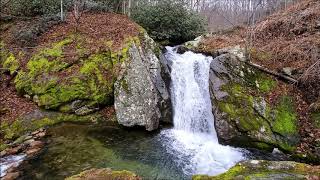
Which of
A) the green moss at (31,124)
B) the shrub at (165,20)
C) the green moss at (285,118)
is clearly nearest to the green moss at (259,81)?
the green moss at (285,118)

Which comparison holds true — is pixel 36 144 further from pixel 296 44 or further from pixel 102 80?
pixel 296 44

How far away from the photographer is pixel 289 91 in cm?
912

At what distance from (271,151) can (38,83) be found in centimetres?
790

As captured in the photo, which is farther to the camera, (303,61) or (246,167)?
(303,61)

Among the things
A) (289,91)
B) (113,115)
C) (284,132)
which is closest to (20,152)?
(113,115)

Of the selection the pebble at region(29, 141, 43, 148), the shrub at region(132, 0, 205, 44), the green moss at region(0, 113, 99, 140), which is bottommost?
the pebble at region(29, 141, 43, 148)

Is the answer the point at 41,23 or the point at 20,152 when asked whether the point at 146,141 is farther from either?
the point at 41,23

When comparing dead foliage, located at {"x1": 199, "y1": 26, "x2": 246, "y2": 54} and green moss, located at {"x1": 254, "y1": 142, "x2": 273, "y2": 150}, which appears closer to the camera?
green moss, located at {"x1": 254, "y1": 142, "x2": 273, "y2": 150}

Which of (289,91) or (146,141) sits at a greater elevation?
(289,91)

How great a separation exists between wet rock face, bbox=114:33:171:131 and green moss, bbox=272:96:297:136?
11.3 ft

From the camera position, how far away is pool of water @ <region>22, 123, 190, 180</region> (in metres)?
6.81

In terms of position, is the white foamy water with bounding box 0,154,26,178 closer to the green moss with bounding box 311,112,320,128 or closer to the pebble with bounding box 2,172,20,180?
the pebble with bounding box 2,172,20,180

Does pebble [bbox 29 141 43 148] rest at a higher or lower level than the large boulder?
lower

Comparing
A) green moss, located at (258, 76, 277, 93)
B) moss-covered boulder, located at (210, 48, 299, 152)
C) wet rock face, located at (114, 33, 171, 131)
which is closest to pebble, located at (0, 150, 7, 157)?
wet rock face, located at (114, 33, 171, 131)
